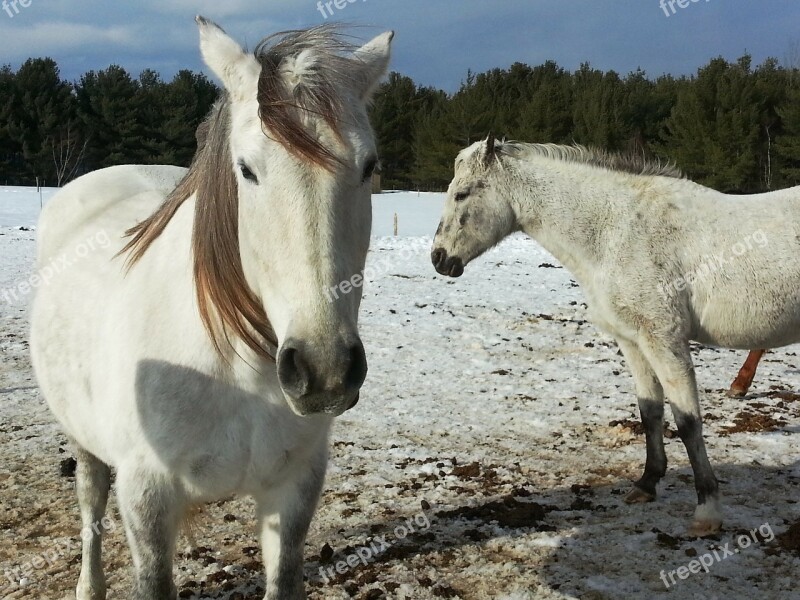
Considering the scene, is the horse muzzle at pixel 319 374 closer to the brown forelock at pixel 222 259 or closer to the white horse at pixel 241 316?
the white horse at pixel 241 316

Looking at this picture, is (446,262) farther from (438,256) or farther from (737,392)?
(737,392)

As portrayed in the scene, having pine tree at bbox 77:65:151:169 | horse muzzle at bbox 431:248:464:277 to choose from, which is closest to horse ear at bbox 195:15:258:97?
horse muzzle at bbox 431:248:464:277

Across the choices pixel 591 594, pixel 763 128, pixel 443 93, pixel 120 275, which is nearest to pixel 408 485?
pixel 591 594

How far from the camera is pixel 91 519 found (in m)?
2.98

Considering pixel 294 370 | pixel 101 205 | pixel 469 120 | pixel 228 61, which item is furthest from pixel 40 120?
pixel 294 370

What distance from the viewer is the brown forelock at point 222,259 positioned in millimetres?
1804

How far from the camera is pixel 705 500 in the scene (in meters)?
3.57

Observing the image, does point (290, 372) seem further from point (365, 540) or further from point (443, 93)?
point (443, 93)

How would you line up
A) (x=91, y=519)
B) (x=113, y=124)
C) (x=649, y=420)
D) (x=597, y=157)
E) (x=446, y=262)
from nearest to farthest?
(x=91, y=519), (x=649, y=420), (x=597, y=157), (x=446, y=262), (x=113, y=124)

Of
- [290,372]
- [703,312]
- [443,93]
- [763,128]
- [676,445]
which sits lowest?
[676,445]

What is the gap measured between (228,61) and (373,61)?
0.42 m

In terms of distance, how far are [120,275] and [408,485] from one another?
2398 millimetres

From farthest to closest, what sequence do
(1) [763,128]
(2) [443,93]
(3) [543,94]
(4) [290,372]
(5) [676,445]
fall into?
(2) [443,93] → (3) [543,94] → (1) [763,128] → (5) [676,445] → (4) [290,372]

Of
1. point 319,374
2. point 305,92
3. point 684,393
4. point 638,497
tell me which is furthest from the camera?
point 638,497
